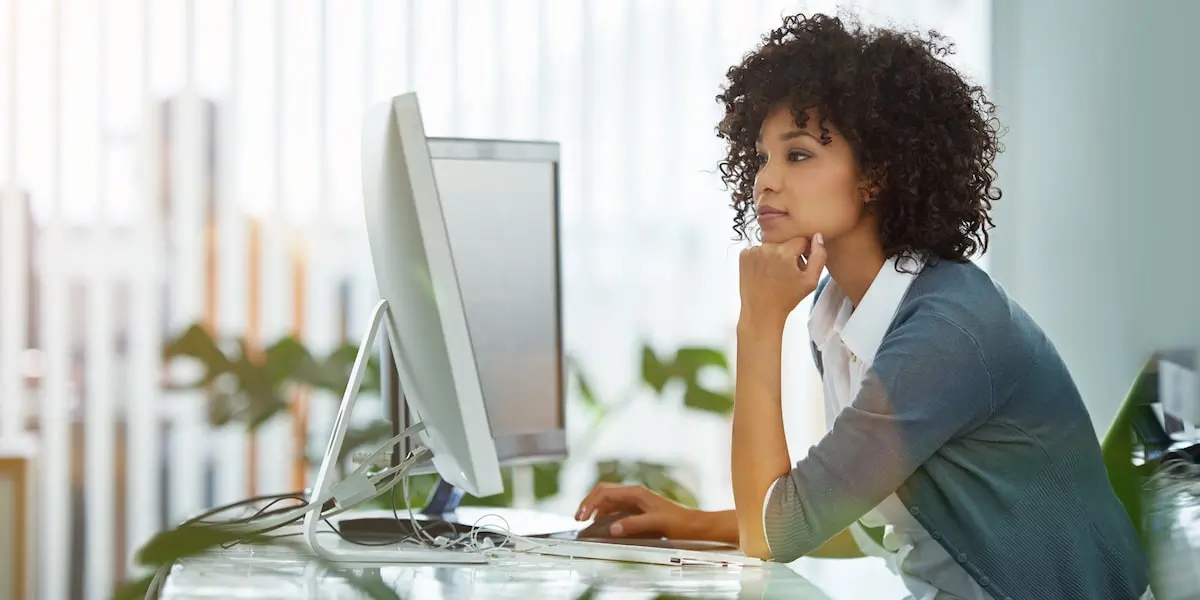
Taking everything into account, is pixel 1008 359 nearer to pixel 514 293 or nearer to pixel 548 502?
pixel 514 293

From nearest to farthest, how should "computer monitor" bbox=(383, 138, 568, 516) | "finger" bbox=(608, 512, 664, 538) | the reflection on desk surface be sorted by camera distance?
the reflection on desk surface → "finger" bbox=(608, 512, 664, 538) → "computer monitor" bbox=(383, 138, 568, 516)

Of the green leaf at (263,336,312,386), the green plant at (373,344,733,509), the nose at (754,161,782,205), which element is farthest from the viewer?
the green leaf at (263,336,312,386)

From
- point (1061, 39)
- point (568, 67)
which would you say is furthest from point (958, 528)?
point (568, 67)

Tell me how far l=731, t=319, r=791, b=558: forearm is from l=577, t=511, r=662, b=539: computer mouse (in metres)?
0.23

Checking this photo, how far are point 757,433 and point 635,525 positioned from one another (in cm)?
28

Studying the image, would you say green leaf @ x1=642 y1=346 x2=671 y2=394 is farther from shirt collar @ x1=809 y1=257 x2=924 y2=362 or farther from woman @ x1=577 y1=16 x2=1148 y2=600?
shirt collar @ x1=809 y1=257 x2=924 y2=362

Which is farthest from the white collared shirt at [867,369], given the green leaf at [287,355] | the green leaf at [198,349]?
the green leaf at [198,349]

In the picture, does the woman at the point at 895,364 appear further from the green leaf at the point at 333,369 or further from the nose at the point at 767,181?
the green leaf at the point at 333,369

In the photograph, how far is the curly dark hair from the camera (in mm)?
1086

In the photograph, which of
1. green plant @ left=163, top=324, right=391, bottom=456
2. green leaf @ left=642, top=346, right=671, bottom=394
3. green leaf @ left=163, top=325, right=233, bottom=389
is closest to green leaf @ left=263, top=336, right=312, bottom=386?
green plant @ left=163, top=324, right=391, bottom=456

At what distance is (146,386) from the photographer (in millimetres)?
2635

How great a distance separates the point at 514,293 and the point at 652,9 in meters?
1.67

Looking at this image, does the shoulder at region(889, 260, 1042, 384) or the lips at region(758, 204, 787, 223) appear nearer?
the shoulder at region(889, 260, 1042, 384)

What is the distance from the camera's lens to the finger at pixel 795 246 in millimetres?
1063
